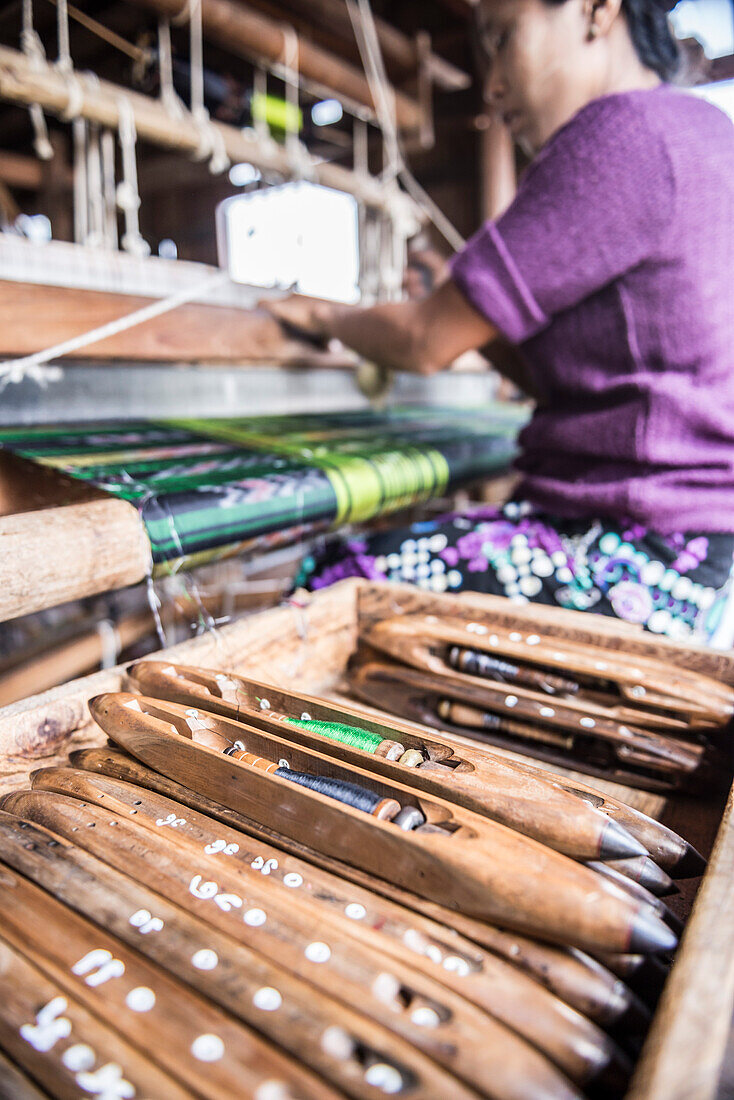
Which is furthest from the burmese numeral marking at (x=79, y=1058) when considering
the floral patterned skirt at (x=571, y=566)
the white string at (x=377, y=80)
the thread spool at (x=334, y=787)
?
the white string at (x=377, y=80)

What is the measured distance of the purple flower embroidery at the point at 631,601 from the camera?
1.15m

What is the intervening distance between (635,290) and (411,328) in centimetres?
43

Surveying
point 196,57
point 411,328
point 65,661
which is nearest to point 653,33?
point 411,328

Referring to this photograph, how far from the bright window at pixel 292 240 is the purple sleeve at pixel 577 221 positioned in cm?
91

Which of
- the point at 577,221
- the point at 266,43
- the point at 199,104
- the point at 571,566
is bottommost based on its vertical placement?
the point at 571,566

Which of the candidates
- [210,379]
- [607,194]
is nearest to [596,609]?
[607,194]

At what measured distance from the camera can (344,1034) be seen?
39cm

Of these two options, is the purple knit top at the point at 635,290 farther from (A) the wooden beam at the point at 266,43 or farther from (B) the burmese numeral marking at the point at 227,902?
(A) the wooden beam at the point at 266,43

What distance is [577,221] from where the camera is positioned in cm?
113

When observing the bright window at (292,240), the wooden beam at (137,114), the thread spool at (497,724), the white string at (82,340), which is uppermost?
the wooden beam at (137,114)

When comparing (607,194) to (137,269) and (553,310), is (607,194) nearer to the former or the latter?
(553,310)

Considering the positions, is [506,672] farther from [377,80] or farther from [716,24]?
[716,24]

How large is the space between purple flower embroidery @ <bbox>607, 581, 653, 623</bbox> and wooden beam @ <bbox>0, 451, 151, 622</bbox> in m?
0.73

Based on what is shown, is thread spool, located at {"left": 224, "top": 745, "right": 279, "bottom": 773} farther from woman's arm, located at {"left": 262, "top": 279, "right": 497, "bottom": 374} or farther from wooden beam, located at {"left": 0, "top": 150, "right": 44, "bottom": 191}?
wooden beam, located at {"left": 0, "top": 150, "right": 44, "bottom": 191}
